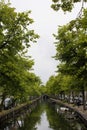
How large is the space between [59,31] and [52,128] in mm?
12889

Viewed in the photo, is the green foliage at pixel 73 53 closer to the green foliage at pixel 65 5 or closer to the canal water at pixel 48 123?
the canal water at pixel 48 123

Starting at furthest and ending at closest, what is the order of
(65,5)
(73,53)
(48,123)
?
(48,123)
(73,53)
(65,5)

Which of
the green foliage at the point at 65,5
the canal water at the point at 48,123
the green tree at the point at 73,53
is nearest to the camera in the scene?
the green foliage at the point at 65,5

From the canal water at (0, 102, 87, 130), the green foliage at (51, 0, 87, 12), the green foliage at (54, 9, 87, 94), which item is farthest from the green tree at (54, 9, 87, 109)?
the green foliage at (51, 0, 87, 12)

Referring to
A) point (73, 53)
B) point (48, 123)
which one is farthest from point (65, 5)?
point (48, 123)

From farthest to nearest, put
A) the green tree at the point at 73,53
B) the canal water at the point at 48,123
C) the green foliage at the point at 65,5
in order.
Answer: the canal water at the point at 48,123
the green tree at the point at 73,53
the green foliage at the point at 65,5

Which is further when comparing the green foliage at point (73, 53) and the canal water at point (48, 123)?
the canal water at point (48, 123)

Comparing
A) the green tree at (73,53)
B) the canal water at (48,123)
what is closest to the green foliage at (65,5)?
the green tree at (73,53)

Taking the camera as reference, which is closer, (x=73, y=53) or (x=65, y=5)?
(x=65, y=5)

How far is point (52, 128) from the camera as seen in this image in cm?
4081

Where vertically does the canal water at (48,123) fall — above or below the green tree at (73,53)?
below

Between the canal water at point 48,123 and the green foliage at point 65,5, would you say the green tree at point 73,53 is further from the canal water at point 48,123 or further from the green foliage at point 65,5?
the green foliage at point 65,5

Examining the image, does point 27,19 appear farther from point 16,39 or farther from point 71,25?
point 71,25

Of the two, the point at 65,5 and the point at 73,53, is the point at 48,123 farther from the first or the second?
the point at 65,5
